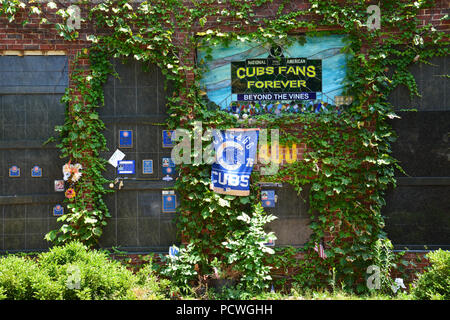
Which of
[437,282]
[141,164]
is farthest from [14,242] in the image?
[437,282]

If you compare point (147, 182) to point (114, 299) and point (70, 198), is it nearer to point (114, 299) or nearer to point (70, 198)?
point (70, 198)

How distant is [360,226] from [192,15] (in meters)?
4.43

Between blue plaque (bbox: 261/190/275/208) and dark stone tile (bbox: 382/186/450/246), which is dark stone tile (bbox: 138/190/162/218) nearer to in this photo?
blue plaque (bbox: 261/190/275/208)

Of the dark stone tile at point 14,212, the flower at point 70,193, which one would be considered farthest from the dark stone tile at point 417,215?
the dark stone tile at point 14,212

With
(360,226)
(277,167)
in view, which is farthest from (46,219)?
(360,226)

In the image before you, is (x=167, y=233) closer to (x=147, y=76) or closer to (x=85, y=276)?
(x=85, y=276)

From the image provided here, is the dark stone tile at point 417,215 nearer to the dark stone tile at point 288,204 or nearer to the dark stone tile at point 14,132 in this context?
the dark stone tile at point 288,204

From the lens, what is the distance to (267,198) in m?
5.38

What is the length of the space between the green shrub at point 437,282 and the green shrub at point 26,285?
4.60 metres

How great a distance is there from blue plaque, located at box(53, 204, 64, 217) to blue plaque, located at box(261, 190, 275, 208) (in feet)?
11.2

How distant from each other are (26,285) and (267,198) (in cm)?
359

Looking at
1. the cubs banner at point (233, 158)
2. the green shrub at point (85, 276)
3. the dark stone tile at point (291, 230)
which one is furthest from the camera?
the dark stone tile at point (291, 230)

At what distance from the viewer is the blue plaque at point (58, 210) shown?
17.7 ft

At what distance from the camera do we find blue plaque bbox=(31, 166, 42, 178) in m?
5.41
